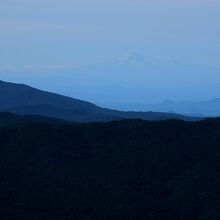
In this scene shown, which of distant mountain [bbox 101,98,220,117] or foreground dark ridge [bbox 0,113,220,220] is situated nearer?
foreground dark ridge [bbox 0,113,220,220]

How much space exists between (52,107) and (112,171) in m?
27.9

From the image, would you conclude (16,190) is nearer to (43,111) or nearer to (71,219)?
(71,219)

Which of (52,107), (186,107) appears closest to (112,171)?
(52,107)

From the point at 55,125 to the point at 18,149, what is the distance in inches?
75.4

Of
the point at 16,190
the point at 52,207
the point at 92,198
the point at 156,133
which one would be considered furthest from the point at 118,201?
the point at 156,133

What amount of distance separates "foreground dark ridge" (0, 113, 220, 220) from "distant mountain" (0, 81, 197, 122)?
18444 mm

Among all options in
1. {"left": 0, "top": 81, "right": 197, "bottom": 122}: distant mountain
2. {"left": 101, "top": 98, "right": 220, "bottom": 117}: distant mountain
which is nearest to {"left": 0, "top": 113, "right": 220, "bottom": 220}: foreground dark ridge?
{"left": 0, "top": 81, "right": 197, "bottom": 122}: distant mountain

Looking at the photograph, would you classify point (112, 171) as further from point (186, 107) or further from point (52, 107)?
point (186, 107)

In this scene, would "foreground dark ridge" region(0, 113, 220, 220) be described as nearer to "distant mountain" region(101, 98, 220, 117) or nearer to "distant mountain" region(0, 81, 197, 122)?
"distant mountain" region(0, 81, 197, 122)

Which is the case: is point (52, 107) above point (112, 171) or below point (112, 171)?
above

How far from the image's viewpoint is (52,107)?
153 feet

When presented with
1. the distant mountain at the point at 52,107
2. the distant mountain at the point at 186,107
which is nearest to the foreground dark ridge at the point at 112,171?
the distant mountain at the point at 52,107

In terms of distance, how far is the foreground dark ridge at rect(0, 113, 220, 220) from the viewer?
655 inches

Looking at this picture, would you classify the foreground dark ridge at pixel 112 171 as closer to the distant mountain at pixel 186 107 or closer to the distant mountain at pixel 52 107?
the distant mountain at pixel 52 107
